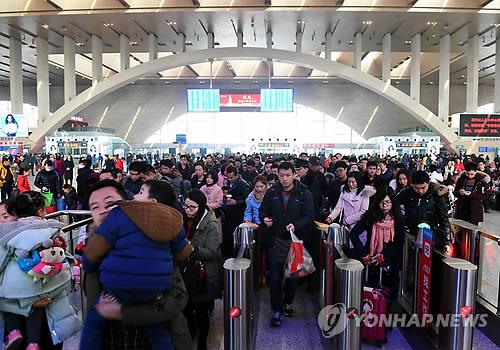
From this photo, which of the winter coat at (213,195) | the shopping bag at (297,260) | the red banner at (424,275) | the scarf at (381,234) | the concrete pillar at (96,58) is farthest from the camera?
the concrete pillar at (96,58)

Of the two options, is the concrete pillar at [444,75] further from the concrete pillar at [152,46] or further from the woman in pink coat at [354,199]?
the woman in pink coat at [354,199]

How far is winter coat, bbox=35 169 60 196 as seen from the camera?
8.35 metres

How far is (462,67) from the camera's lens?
31.3m

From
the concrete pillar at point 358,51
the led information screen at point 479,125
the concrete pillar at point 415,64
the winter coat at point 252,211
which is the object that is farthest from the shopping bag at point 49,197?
the concrete pillar at point 415,64

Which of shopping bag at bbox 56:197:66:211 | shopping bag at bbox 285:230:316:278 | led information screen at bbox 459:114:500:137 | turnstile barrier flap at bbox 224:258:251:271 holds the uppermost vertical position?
led information screen at bbox 459:114:500:137

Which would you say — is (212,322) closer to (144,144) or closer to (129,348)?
(129,348)

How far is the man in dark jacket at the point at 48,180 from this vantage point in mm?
8359

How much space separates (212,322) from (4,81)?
41.8m

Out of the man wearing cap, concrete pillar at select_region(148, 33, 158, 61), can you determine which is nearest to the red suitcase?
the man wearing cap

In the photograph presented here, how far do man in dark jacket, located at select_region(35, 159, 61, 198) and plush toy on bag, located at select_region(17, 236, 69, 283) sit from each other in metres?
6.61

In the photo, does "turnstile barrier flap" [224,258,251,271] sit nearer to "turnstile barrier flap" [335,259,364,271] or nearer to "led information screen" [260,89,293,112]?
"turnstile barrier flap" [335,259,364,271]

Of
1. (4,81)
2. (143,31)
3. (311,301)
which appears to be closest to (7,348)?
(311,301)

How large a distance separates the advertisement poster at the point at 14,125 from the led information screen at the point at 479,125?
2387 centimetres

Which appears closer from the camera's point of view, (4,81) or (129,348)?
(129,348)
